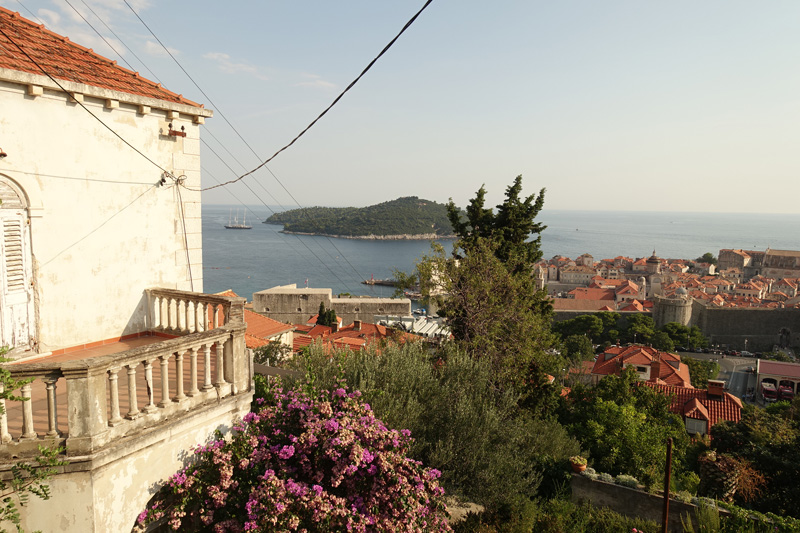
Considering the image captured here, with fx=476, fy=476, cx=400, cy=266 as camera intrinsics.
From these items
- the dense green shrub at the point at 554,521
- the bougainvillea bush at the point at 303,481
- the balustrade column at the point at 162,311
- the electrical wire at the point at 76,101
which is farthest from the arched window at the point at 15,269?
the dense green shrub at the point at 554,521

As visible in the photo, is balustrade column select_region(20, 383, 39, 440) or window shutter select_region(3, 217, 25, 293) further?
window shutter select_region(3, 217, 25, 293)

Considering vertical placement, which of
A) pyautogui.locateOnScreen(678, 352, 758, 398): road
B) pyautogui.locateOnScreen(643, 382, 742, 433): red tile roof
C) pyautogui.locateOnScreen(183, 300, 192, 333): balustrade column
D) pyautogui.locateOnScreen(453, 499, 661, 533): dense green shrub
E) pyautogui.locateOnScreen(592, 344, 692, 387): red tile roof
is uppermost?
pyautogui.locateOnScreen(183, 300, 192, 333): balustrade column

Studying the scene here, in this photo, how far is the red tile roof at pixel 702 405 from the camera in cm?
2131

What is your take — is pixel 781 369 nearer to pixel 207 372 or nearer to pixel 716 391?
pixel 716 391

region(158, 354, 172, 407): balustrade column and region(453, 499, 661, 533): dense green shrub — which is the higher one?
region(158, 354, 172, 407): balustrade column

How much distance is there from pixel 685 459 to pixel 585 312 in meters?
47.9

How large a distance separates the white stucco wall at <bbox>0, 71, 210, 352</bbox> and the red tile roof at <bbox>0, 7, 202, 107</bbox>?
22cm

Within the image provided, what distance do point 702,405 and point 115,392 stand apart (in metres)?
25.1

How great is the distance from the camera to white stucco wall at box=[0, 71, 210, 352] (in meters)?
5.14

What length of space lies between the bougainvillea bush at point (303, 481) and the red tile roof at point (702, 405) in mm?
21051

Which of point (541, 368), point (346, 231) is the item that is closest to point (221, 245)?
point (346, 231)

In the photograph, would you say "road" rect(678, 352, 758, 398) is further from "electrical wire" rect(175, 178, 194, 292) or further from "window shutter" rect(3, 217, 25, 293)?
"window shutter" rect(3, 217, 25, 293)

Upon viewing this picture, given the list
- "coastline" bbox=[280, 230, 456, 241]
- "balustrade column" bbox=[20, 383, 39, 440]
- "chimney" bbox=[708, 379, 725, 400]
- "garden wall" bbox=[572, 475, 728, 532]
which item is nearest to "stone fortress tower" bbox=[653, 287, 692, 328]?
"chimney" bbox=[708, 379, 725, 400]

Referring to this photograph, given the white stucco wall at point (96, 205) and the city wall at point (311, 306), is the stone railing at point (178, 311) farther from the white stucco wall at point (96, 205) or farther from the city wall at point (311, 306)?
the city wall at point (311, 306)
